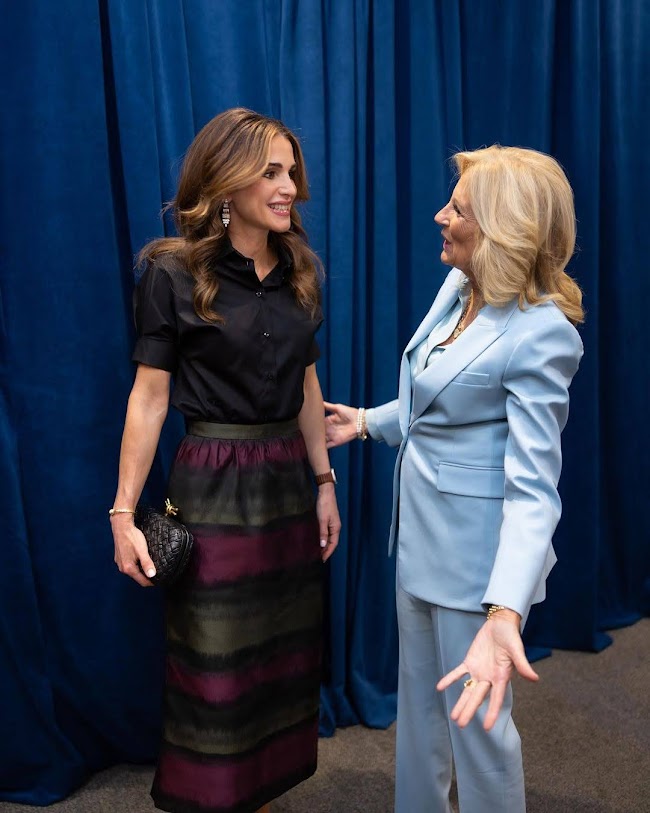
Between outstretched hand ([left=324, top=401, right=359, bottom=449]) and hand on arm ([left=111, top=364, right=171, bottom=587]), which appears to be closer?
hand on arm ([left=111, top=364, right=171, bottom=587])

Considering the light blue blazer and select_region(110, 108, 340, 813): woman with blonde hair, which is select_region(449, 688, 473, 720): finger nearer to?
the light blue blazer

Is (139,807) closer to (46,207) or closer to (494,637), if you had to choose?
(494,637)

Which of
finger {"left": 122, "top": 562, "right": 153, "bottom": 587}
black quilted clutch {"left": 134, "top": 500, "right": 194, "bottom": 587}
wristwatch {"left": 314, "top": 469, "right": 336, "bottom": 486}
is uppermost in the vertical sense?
wristwatch {"left": 314, "top": 469, "right": 336, "bottom": 486}

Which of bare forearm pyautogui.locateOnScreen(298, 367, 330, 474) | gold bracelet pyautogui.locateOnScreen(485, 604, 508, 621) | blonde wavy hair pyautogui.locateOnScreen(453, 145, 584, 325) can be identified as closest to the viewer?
gold bracelet pyautogui.locateOnScreen(485, 604, 508, 621)

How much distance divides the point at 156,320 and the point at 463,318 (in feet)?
2.13

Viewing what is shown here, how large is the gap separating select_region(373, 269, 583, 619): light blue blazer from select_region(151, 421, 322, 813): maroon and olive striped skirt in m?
0.28

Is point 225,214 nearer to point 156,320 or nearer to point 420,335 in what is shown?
point 156,320

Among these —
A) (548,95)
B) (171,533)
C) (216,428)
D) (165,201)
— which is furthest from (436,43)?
(171,533)

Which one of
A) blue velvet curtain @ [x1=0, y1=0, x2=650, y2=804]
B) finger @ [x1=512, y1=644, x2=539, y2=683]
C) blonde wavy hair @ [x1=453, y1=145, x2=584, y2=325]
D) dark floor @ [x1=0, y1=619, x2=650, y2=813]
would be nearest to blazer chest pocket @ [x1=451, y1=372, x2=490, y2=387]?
blonde wavy hair @ [x1=453, y1=145, x2=584, y2=325]

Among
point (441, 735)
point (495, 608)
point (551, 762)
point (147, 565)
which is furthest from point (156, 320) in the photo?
point (551, 762)

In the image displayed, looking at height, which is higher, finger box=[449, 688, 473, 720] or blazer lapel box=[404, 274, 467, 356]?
blazer lapel box=[404, 274, 467, 356]

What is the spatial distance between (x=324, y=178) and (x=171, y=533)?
124 centimetres

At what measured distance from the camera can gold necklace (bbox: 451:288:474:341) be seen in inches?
76.6

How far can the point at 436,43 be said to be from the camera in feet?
9.46
